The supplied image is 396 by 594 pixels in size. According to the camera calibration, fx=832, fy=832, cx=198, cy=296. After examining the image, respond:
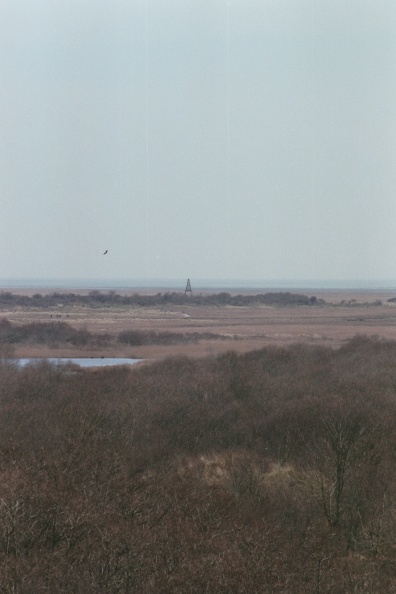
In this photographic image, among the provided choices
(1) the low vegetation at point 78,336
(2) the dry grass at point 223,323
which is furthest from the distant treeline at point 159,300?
(1) the low vegetation at point 78,336

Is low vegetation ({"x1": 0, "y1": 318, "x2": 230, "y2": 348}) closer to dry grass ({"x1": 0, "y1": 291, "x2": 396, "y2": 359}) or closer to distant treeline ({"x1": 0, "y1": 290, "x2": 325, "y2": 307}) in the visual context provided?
dry grass ({"x1": 0, "y1": 291, "x2": 396, "y2": 359})

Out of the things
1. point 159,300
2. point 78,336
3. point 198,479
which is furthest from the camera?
point 159,300

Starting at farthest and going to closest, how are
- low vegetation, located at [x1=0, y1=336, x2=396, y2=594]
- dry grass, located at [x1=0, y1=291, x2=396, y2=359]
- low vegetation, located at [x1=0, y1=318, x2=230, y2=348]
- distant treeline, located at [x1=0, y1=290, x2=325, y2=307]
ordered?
distant treeline, located at [x1=0, y1=290, x2=325, y2=307], low vegetation, located at [x1=0, y1=318, x2=230, y2=348], dry grass, located at [x1=0, y1=291, x2=396, y2=359], low vegetation, located at [x1=0, y1=336, x2=396, y2=594]

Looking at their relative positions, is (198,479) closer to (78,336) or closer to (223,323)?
(78,336)

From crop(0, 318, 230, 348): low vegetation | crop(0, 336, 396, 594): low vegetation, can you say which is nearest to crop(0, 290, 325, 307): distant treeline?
crop(0, 318, 230, 348): low vegetation

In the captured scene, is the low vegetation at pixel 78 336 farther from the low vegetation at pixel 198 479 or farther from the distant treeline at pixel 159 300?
the distant treeline at pixel 159 300

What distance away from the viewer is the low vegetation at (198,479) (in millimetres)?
15430

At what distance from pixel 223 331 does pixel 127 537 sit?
70972mm

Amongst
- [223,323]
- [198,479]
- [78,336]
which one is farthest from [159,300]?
[198,479]

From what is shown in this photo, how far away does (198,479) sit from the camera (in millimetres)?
Answer: 27953

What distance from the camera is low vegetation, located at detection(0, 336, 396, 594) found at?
50.6 ft

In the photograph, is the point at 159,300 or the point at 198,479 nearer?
the point at 198,479

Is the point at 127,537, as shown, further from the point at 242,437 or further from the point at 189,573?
the point at 242,437

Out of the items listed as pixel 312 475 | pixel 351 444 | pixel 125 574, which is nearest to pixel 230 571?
pixel 125 574
